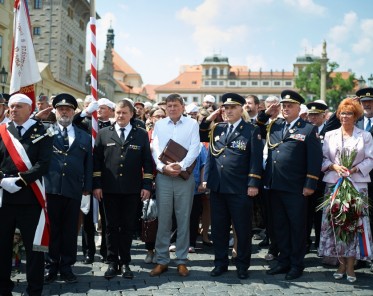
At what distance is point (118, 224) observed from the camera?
6012 millimetres

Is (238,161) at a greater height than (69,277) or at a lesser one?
greater

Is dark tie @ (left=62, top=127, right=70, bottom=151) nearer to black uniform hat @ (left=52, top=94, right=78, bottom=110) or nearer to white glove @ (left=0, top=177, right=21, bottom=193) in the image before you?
black uniform hat @ (left=52, top=94, right=78, bottom=110)

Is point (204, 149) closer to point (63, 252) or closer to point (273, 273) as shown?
point (273, 273)

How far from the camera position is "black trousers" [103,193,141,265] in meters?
5.95

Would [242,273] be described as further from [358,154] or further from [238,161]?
[358,154]

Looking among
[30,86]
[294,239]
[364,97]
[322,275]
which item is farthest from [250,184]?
[30,86]

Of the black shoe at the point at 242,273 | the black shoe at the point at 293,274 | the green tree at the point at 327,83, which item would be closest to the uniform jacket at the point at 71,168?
the black shoe at the point at 242,273

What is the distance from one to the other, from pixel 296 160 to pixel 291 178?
0.26 meters

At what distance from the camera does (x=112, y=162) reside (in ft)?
19.6

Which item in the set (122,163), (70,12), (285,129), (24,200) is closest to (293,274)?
(285,129)

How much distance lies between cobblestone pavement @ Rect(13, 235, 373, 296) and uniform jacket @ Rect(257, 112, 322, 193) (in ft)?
4.09

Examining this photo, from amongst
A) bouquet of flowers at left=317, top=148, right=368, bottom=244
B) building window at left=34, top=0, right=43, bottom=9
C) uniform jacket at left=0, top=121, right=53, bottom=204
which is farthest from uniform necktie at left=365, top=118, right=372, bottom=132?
building window at left=34, top=0, right=43, bottom=9

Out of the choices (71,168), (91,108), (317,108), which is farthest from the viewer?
(317,108)

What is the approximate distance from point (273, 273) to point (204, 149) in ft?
8.67
